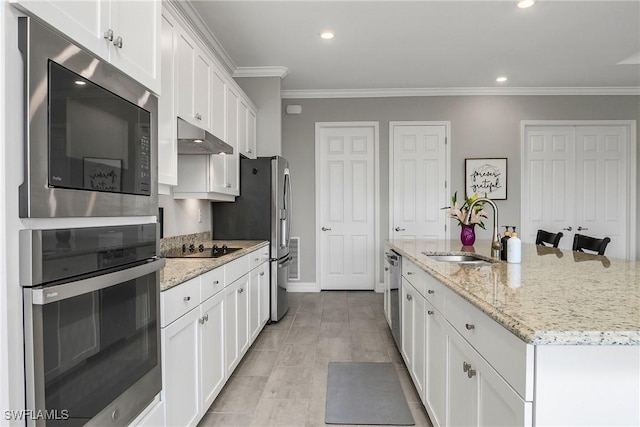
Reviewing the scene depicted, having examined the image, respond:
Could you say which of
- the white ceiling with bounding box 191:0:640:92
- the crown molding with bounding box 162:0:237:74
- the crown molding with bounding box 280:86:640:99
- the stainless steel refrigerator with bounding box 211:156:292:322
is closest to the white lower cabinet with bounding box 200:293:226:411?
the stainless steel refrigerator with bounding box 211:156:292:322

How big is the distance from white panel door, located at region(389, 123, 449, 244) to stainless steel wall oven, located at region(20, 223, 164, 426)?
13.8 ft

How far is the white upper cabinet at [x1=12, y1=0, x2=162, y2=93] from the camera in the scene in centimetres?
97

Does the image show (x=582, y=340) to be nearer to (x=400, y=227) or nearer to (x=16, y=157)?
(x=16, y=157)

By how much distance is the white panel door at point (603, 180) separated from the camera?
519 centimetres

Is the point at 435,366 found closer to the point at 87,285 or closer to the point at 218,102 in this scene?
the point at 87,285

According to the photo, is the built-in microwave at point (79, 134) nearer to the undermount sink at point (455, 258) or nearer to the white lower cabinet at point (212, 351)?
the white lower cabinet at point (212, 351)

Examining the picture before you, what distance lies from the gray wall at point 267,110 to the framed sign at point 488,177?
2713mm

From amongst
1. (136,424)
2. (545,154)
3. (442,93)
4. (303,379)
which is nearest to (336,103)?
(442,93)

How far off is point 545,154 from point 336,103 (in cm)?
301

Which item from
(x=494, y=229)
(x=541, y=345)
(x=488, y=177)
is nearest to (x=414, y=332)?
(x=494, y=229)

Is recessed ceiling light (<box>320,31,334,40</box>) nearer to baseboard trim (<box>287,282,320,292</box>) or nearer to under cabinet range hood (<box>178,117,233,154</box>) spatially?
under cabinet range hood (<box>178,117,233,154</box>)

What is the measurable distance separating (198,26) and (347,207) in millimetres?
2967

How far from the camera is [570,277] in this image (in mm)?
1563

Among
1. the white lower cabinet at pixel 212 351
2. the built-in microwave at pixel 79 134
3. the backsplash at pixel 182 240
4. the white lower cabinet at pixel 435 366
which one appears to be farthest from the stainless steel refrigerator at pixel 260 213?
the built-in microwave at pixel 79 134
